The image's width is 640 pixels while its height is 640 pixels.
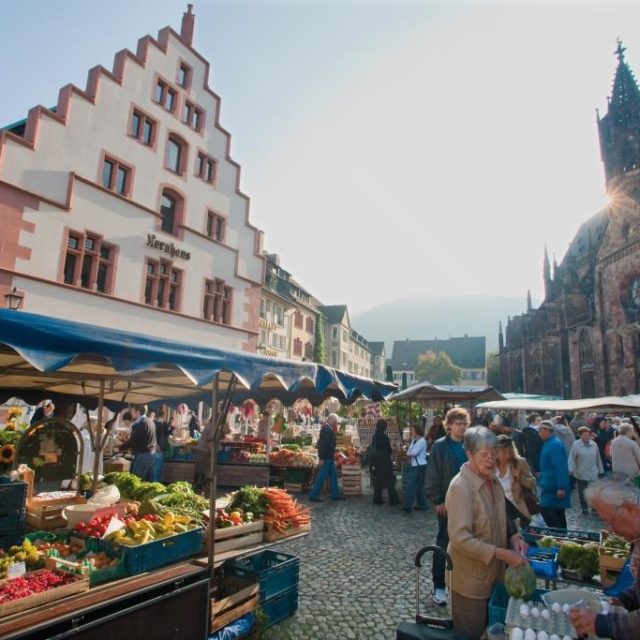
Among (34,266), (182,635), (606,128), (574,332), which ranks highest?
(606,128)

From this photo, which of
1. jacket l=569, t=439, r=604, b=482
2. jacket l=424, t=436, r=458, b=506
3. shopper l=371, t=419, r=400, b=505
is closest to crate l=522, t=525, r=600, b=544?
jacket l=424, t=436, r=458, b=506

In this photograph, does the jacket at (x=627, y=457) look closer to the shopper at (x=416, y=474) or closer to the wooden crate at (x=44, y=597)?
the shopper at (x=416, y=474)

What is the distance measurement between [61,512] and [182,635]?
104 inches

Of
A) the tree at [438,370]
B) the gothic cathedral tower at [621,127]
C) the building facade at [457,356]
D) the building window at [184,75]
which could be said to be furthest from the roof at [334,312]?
the building window at [184,75]

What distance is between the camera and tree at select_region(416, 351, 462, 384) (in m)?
76.2

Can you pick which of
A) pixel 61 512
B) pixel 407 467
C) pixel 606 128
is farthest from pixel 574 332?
pixel 61 512

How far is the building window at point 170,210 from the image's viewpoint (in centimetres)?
2121

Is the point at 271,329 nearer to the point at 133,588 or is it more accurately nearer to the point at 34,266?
the point at 34,266

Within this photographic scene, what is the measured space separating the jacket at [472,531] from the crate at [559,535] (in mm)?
1874

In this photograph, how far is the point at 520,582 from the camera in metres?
3.38

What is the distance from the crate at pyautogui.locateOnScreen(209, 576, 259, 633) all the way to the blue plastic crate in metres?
2.34

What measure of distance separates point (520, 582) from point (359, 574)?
3675 millimetres

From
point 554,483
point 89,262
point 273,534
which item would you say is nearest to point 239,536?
point 273,534

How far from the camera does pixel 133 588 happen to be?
3.50m
